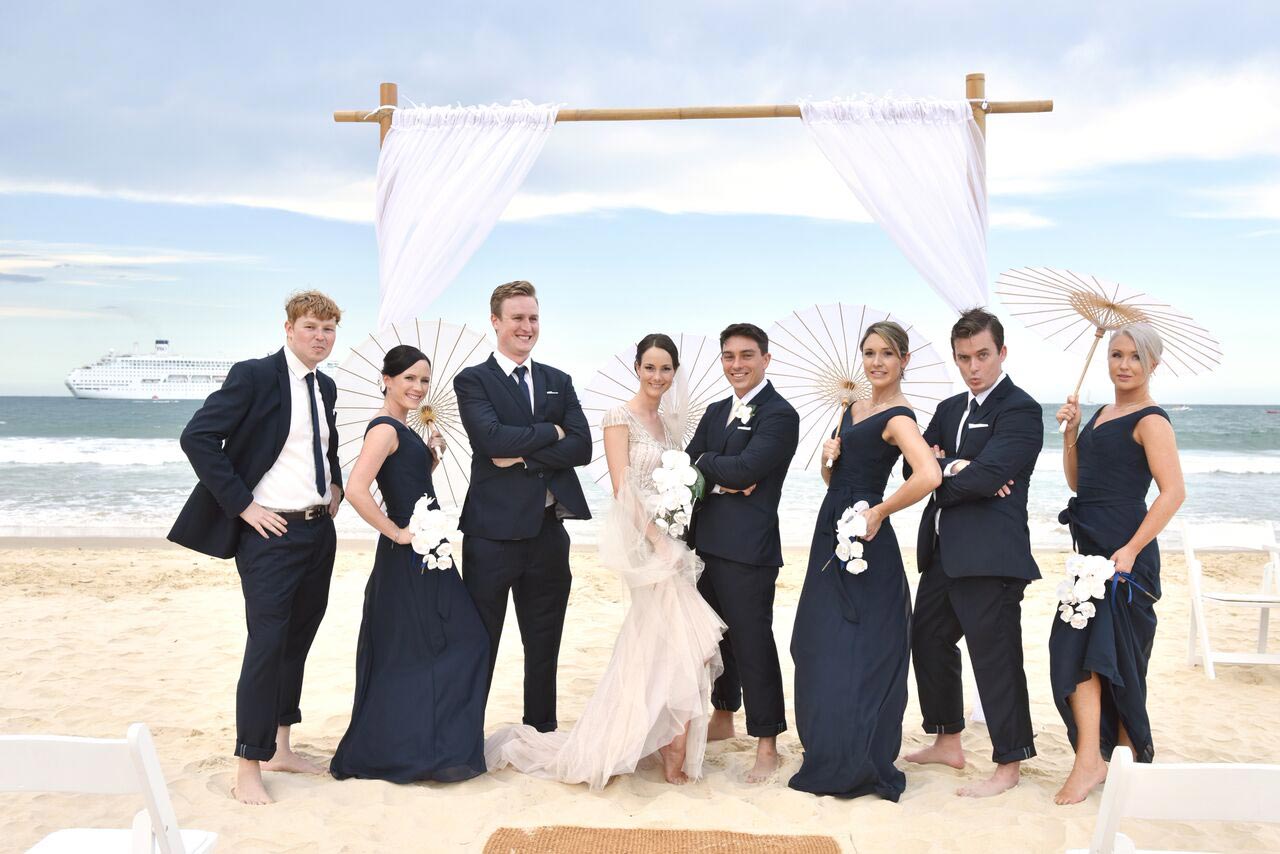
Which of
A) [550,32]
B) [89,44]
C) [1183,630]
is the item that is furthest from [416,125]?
[89,44]

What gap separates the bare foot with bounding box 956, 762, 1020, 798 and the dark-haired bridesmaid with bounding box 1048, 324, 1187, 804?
0.59ft

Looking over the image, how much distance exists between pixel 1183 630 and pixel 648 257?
23165 mm

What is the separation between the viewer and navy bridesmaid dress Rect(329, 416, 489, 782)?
149 inches

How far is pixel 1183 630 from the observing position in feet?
23.0

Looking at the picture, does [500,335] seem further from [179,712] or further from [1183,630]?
[1183,630]

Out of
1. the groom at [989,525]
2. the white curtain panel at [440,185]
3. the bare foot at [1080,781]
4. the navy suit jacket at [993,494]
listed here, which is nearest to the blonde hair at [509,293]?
the white curtain panel at [440,185]

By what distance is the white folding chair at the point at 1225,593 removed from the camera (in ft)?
18.2

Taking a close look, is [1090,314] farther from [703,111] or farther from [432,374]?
[432,374]

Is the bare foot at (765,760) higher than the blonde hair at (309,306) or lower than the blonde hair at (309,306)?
lower

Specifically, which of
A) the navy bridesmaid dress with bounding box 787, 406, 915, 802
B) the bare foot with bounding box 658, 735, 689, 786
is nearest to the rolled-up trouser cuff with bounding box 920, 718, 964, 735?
the navy bridesmaid dress with bounding box 787, 406, 915, 802

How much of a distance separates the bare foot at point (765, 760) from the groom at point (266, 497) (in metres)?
1.83

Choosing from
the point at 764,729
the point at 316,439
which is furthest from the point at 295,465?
the point at 764,729

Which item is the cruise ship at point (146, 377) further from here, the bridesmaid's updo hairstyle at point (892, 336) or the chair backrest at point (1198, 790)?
the chair backrest at point (1198, 790)

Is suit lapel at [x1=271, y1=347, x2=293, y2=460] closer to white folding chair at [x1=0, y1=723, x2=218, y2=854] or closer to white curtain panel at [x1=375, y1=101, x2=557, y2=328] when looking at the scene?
white curtain panel at [x1=375, y1=101, x2=557, y2=328]
